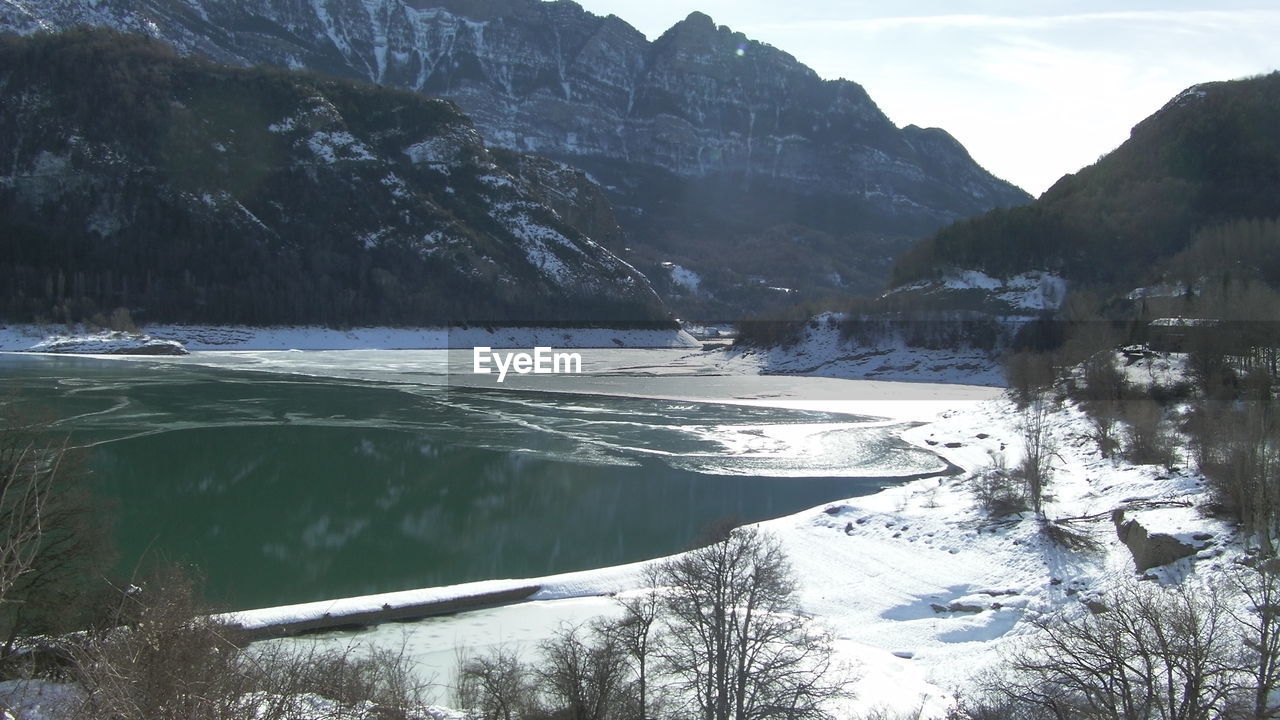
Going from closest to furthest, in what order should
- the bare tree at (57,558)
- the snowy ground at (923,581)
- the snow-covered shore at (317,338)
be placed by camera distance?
the bare tree at (57,558)
the snowy ground at (923,581)
the snow-covered shore at (317,338)

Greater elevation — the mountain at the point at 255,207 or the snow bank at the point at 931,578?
the mountain at the point at 255,207

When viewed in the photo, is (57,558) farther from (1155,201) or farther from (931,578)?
(1155,201)

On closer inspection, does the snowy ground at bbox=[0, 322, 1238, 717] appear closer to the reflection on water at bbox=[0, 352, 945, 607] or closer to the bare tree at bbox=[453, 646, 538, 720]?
the bare tree at bbox=[453, 646, 538, 720]

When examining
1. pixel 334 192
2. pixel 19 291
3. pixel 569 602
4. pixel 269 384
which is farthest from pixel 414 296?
pixel 569 602

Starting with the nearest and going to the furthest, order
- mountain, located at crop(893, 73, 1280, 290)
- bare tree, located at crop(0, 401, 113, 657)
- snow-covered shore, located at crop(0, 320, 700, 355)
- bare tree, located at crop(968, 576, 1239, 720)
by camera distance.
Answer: bare tree, located at crop(968, 576, 1239, 720), bare tree, located at crop(0, 401, 113, 657), snow-covered shore, located at crop(0, 320, 700, 355), mountain, located at crop(893, 73, 1280, 290)

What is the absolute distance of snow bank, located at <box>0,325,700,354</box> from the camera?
313ft

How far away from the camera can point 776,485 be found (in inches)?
1432

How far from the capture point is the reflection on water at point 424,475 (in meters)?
25.7

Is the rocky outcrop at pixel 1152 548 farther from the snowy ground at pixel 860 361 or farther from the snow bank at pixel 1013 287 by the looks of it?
the snow bank at pixel 1013 287

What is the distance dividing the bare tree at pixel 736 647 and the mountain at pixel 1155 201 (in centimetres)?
8404

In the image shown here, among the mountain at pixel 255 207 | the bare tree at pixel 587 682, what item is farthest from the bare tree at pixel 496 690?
the mountain at pixel 255 207

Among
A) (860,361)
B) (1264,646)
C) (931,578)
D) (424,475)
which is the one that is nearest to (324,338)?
(860,361)

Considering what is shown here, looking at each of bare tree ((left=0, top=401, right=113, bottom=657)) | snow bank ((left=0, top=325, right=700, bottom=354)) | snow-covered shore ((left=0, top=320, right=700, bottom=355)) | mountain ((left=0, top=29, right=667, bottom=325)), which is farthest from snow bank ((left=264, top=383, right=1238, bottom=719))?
mountain ((left=0, top=29, right=667, bottom=325))

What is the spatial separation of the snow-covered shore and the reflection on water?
34978 millimetres
